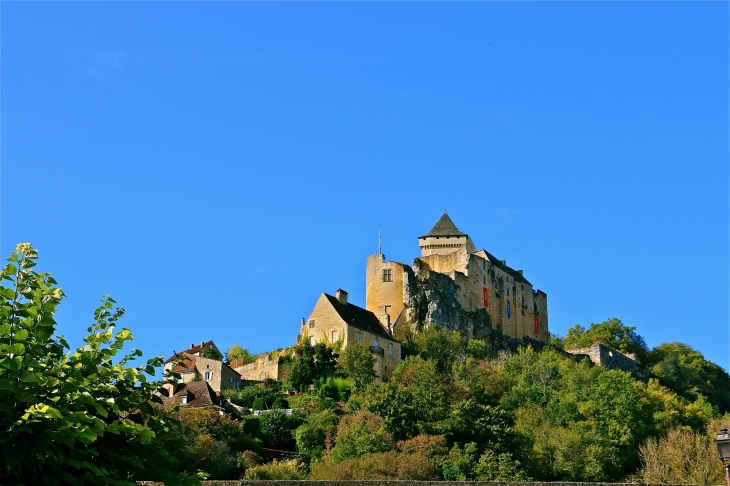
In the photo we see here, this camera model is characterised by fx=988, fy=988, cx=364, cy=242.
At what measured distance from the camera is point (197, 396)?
64.2 metres

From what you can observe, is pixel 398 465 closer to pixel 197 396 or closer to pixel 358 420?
pixel 358 420

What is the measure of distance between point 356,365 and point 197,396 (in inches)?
464

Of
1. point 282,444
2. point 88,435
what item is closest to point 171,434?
point 88,435

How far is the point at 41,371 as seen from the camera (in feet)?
48.0

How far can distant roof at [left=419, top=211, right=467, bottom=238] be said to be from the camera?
8988cm

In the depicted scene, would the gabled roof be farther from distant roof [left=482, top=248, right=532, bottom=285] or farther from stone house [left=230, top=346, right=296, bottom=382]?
distant roof [left=482, top=248, right=532, bottom=285]

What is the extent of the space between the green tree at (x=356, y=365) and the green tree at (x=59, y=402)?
53.6 m

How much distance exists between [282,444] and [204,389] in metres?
7.85

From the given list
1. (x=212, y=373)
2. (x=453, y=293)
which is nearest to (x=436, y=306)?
(x=453, y=293)

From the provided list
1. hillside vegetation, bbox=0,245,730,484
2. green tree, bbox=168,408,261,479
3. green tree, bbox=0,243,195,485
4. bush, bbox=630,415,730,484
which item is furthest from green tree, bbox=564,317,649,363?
green tree, bbox=0,243,195,485

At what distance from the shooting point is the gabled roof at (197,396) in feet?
207

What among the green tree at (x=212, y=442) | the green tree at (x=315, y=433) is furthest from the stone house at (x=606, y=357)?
the green tree at (x=212, y=442)

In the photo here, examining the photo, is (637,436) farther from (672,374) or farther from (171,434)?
(171,434)

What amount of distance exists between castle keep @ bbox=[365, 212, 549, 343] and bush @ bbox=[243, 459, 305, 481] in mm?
28548
